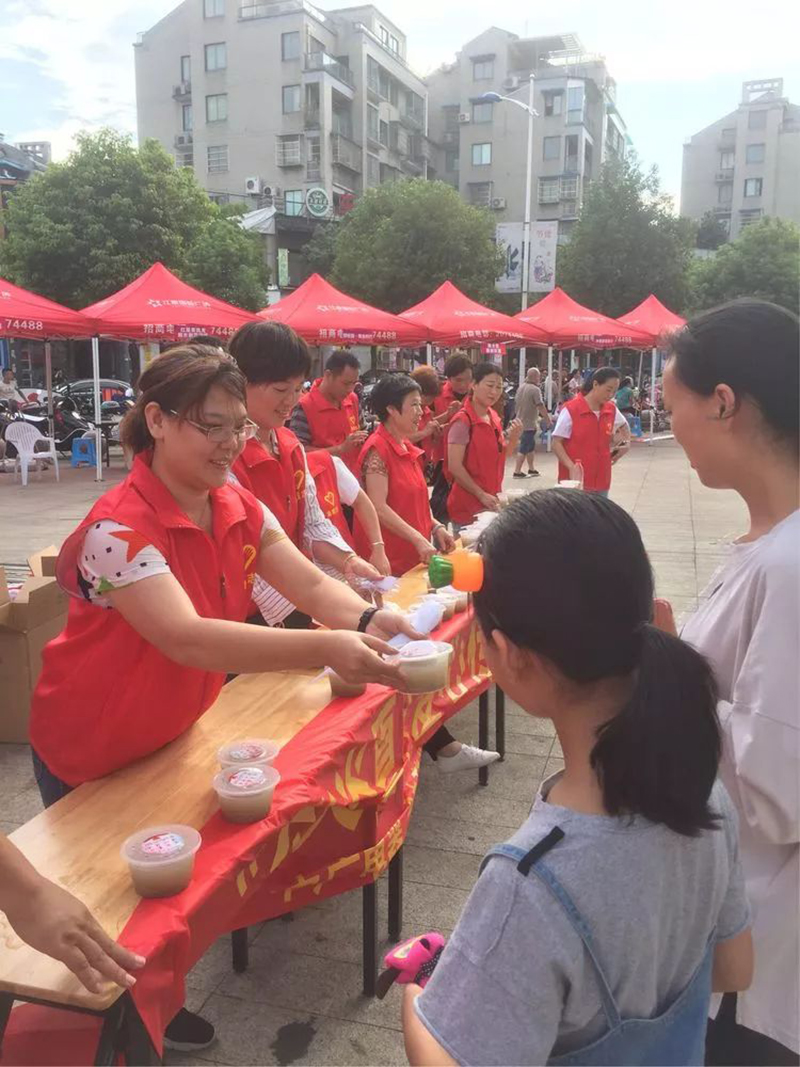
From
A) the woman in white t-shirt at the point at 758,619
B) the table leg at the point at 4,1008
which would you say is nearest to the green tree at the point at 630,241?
the woman in white t-shirt at the point at 758,619

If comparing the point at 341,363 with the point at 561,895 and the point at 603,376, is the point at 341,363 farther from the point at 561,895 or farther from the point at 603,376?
the point at 561,895

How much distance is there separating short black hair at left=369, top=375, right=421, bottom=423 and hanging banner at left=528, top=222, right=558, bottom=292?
20.6 meters

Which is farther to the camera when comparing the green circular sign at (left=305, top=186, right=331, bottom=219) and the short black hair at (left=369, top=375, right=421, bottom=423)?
the green circular sign at (left=305, top=186, right=331, bottom=219)

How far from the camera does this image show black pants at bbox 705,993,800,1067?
137 cm

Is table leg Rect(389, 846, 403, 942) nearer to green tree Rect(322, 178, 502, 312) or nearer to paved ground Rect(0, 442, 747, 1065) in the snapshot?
paved ground Rect(0, 442, 747, 1065)

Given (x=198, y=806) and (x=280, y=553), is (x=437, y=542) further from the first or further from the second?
(x=198, y=806)

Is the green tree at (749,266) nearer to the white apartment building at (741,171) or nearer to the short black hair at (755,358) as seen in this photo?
the white apartment building at (741,171)

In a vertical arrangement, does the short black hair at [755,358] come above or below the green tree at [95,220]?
below

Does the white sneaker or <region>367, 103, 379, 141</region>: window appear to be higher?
<region>367, 103, 379, 141</region>: window

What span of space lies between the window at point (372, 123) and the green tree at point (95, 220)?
24496mm

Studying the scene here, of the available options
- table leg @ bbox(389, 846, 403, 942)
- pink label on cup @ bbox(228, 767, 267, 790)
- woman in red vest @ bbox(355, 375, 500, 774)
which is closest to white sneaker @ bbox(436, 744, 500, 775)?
woman in red vest @ bbox(355, 375, 500, 774)

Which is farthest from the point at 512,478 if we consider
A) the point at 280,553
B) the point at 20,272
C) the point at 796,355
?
the point at 20,272

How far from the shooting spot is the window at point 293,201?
4097 cm

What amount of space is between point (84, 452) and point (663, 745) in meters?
15.2
